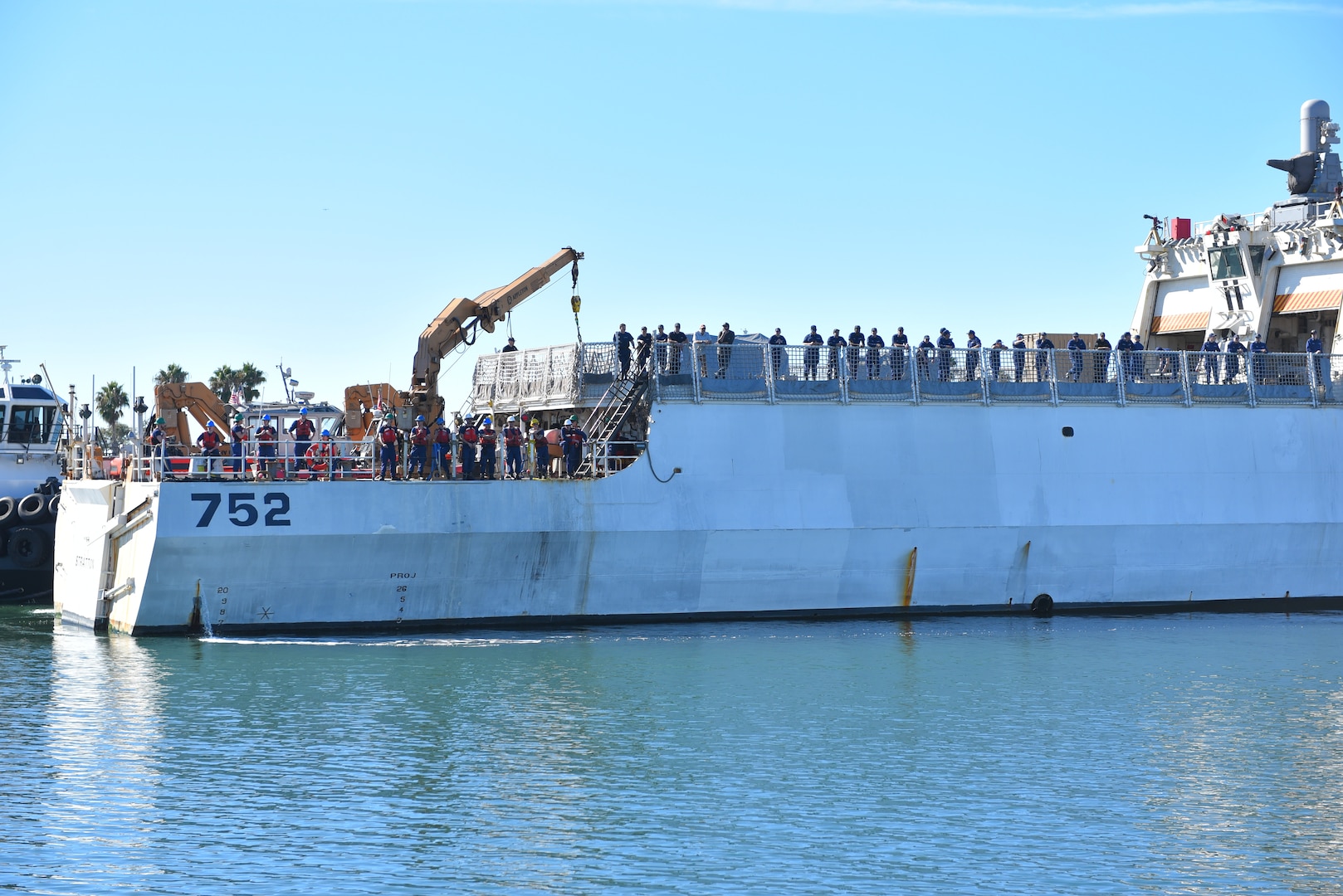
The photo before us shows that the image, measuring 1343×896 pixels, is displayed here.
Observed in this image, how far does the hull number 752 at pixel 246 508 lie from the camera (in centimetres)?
2205

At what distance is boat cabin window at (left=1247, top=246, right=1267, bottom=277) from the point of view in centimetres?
3098

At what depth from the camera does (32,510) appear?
31.3 m

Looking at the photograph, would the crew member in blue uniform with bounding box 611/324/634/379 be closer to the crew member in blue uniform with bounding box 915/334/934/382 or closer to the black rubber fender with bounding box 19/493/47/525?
the crew member in blue uniform with bounding box 915/334/934/382

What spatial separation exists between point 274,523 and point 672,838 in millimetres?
11474

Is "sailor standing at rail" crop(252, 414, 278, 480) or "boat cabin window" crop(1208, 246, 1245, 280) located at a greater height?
"boat cabin window" crop(1208, 246, 1245, 280)

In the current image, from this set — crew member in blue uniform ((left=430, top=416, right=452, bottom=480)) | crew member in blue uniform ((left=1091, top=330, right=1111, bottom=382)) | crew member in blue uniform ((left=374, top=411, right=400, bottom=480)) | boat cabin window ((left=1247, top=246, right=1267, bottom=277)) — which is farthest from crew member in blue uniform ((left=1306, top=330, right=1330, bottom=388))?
crew member in blue uniform ((left=374, top=411, right=400, bottom=480))

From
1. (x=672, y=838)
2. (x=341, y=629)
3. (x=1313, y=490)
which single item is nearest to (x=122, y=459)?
(x=341, y=629)

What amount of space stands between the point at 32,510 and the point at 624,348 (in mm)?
14268

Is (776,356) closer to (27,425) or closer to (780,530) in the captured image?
(780,530)

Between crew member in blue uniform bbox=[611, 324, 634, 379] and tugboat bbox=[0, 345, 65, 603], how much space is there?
44.7ft

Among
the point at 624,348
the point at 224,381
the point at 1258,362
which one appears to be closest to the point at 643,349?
the point at 624,348

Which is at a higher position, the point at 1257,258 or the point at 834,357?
the point at 1257,258

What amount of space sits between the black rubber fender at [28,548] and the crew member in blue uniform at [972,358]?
62.2 feet

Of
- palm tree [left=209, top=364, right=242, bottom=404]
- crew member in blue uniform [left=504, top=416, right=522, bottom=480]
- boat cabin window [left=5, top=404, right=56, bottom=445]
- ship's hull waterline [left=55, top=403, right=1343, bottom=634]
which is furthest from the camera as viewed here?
palm tree [left=209, top=364, right=242, bottom=404]
